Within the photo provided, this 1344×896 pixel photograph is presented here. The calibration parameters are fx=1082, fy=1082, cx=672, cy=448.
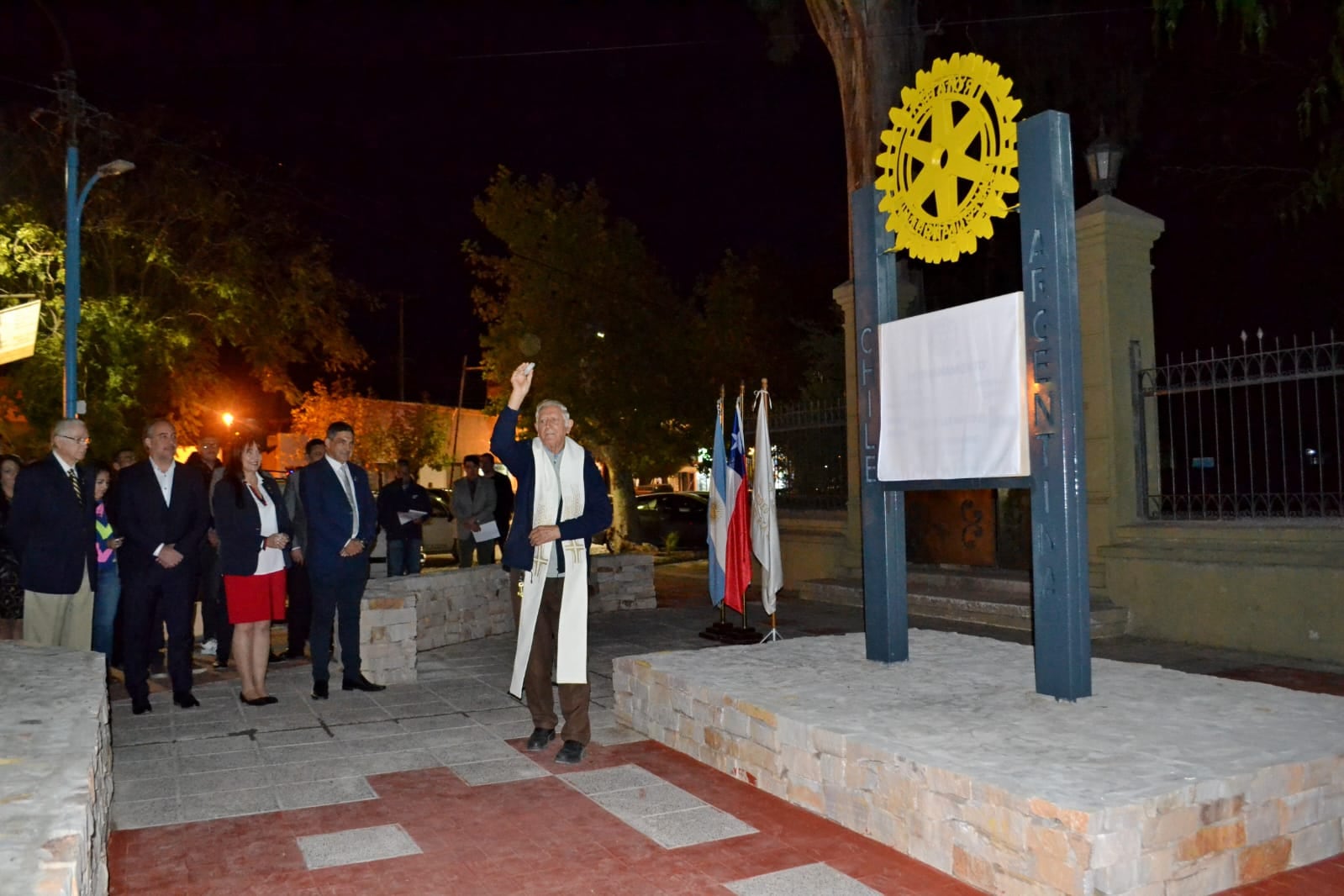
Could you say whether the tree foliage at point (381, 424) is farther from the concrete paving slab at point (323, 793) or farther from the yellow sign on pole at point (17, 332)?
the concrete paving slab at point (323, 793)

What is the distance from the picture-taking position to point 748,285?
2628cm

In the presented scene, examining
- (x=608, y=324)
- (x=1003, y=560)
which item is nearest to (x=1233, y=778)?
(x=1003, y=560)

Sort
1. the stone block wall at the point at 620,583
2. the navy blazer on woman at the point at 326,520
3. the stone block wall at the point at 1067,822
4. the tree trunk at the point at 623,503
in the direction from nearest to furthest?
1. the stone block wall at the point at 1067,822
2. the navy blazer on woman at the point at 326,520
3. the stone block wall at the point at 620,583
4. the tree trunk at the point at 623,503

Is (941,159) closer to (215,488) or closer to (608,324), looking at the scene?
(215,488)

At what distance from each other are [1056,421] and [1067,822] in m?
2.23

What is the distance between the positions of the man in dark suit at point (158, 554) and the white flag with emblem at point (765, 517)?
14.5ft

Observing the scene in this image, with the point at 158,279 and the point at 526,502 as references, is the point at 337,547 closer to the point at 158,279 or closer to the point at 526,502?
the point at 526,502

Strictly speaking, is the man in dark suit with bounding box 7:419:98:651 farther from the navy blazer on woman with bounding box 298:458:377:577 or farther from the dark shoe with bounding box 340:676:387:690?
the dark shoe with bounding box 340:676:387:690

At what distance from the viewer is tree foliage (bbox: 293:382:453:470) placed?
129 ft

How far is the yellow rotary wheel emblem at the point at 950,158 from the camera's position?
5.51 meters

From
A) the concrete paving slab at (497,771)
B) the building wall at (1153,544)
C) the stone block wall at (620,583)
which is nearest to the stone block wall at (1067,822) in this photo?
the concrete paving slab at (497,771)

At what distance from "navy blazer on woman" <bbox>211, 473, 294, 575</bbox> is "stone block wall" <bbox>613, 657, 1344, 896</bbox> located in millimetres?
4052

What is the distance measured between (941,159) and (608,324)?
58.7ft

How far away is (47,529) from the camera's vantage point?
21.3ft
